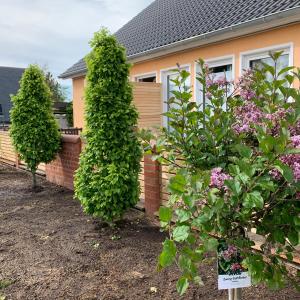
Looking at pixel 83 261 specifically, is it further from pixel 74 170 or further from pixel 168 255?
pixel 74 170

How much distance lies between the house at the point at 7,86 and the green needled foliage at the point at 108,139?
33841mm

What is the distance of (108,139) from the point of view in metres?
5.13

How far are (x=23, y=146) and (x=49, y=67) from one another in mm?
37854

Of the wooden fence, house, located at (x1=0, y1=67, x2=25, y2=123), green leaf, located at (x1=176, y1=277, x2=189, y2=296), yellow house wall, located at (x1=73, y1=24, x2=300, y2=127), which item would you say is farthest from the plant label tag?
house, located at (x1=0, y1=67, x2=25, y2=123)

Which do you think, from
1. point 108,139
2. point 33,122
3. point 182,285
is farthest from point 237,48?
point 182,285

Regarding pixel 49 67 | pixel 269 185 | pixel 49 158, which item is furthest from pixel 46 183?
pixel 49 67

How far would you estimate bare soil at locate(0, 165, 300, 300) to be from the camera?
11.1 ft

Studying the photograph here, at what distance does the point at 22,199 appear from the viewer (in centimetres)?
747

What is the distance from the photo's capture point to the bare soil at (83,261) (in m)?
3.39

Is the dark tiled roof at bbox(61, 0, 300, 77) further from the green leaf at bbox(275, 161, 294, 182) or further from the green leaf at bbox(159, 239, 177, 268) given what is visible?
the green leaf at bbox(159, 239, 177, 268)

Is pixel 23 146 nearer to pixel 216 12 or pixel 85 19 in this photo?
pixel 216 12

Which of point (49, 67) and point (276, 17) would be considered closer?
point (276, 17)

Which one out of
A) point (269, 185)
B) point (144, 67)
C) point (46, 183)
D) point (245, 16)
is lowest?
point (46, 183)

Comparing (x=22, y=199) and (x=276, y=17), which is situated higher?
(x=276, y=17)
